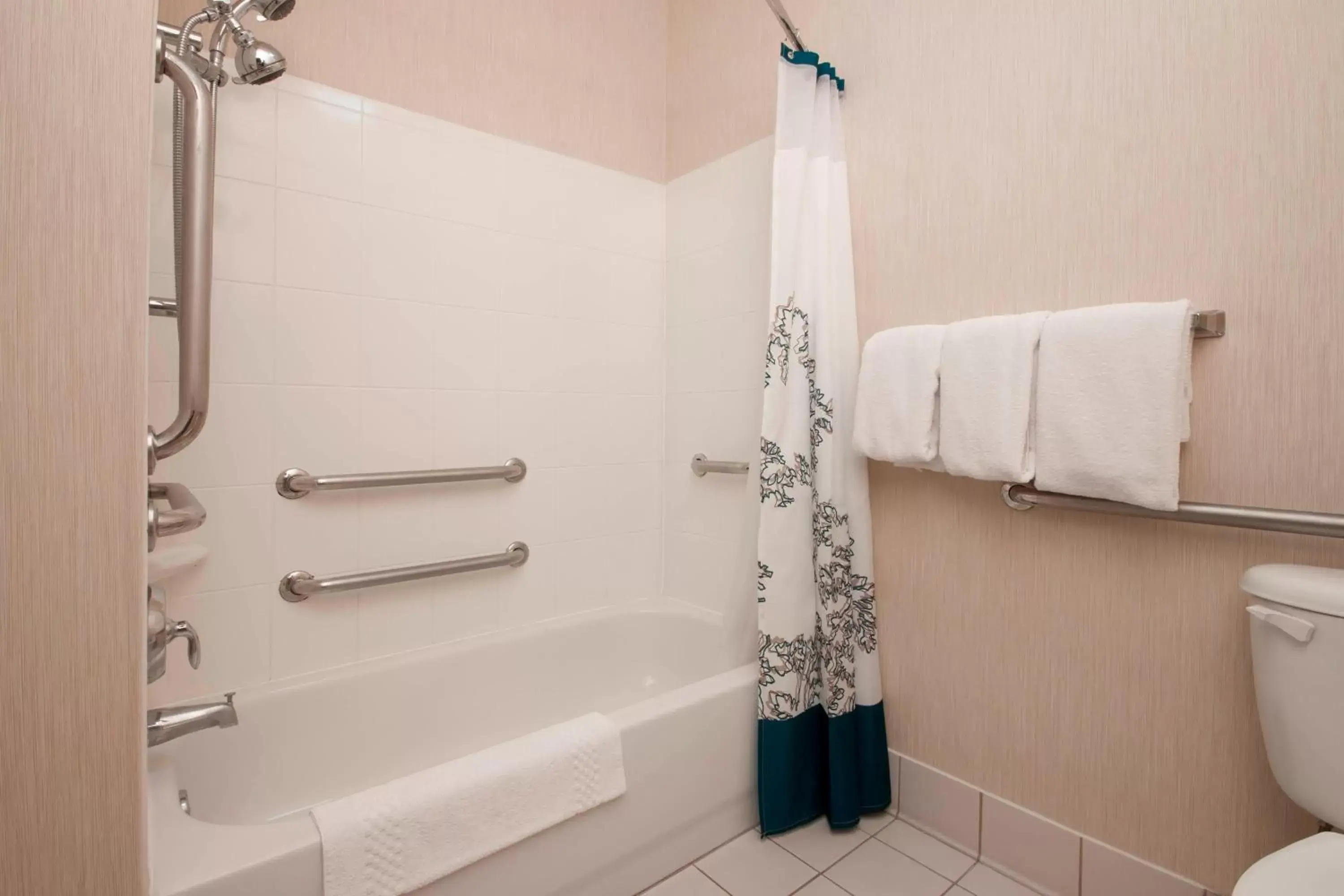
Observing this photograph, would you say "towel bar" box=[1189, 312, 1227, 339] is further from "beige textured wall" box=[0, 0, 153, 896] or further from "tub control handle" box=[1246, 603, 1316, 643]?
"beige textured wall" box=[0, 0, 153, 896]

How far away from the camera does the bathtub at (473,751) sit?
0.87 m

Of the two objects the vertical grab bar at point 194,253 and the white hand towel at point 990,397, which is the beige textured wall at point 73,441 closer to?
the vertical grab bar at point 194,253

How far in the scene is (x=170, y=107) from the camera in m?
1.28

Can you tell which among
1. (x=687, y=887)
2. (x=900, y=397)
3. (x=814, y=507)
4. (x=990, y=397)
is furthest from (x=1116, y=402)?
(x=687, y=887)

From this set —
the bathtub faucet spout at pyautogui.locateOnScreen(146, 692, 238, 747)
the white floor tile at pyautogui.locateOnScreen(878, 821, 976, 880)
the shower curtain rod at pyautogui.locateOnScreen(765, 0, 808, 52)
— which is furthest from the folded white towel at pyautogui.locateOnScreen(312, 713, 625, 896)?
the shower curtain rod at pyautogui.locateOnScreen(765, 0, 808, 52)

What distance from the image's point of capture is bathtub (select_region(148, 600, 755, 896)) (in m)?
0.87

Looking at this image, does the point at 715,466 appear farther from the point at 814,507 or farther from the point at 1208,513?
the point at 1208,513

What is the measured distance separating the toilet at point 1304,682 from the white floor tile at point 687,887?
2.88ft

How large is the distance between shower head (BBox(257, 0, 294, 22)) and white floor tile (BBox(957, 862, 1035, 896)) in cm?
→ 206

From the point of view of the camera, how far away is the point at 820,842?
1.43m

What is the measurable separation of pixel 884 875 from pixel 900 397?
982mm

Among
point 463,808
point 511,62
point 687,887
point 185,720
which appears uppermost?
point 511,62

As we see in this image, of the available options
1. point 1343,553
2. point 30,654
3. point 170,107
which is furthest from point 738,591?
point 170,107

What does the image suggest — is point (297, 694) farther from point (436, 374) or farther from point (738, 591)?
point (738, 591)
